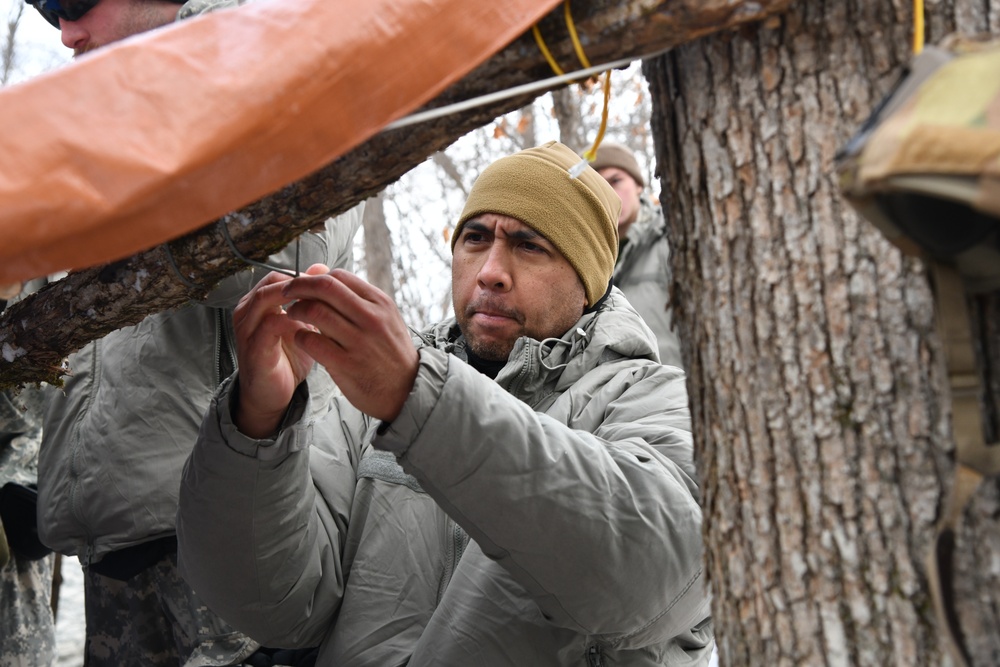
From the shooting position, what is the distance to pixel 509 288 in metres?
2.79

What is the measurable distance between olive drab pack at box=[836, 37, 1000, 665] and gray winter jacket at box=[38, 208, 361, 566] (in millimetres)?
1848

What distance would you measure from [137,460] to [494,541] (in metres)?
1.43

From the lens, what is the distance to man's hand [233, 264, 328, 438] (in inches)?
84.1

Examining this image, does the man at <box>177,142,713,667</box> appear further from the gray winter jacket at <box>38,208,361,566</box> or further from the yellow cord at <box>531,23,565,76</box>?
the yellow cord at <box>531,23,565,76</box>

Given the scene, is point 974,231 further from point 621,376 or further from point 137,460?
point 137,460

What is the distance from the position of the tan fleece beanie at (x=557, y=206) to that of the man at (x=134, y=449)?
0.50 metres

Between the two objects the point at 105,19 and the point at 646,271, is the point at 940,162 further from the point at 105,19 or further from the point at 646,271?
the point at 646,271

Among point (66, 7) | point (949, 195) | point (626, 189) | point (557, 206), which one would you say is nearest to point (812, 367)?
point (949, 195)

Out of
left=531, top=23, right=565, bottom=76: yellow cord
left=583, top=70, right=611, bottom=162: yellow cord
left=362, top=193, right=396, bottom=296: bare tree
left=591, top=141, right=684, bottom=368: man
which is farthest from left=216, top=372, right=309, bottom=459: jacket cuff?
left=362, top=193, right=396, bottom=296: bare tree

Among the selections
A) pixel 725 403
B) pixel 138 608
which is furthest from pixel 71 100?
pixel 138 608

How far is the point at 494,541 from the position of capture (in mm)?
1925

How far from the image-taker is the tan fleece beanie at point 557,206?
2.86 meters

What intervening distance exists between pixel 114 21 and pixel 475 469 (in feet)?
6.49

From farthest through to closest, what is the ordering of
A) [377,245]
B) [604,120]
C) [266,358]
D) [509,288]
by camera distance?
[377,245] → [509,288] → [266,358] → [604,120]
